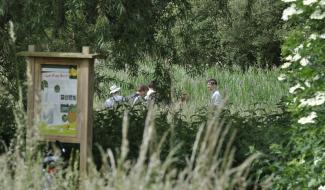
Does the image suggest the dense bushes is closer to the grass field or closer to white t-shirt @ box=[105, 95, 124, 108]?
white t-shirt @ box=[105, 95, 124, 108]

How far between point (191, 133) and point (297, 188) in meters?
1.78

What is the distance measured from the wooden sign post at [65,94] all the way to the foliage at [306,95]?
4.96ft

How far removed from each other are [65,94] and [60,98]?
56 mm

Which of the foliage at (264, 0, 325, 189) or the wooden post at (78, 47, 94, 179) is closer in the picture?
the foliage at (264, 0, 325, 189)

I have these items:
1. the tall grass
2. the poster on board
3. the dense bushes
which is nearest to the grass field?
the dense bushes

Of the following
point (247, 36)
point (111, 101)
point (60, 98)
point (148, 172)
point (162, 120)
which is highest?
point (247, 36)

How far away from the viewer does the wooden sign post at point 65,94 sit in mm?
5227

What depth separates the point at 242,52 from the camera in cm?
2261

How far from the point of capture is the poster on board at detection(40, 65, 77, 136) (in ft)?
17.4

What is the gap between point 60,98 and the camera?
536 cm

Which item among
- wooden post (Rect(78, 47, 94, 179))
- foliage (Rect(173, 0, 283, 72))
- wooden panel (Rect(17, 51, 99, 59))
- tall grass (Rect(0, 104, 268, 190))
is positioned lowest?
tall grass (Rect(0, 104, 268, 190))

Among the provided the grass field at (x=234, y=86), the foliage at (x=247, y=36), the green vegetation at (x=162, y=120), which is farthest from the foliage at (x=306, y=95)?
the foliage at (x=247, y=36)

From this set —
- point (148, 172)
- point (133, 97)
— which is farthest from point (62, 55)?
point (133, 97)

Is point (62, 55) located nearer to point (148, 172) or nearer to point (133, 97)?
point (148, 172)
